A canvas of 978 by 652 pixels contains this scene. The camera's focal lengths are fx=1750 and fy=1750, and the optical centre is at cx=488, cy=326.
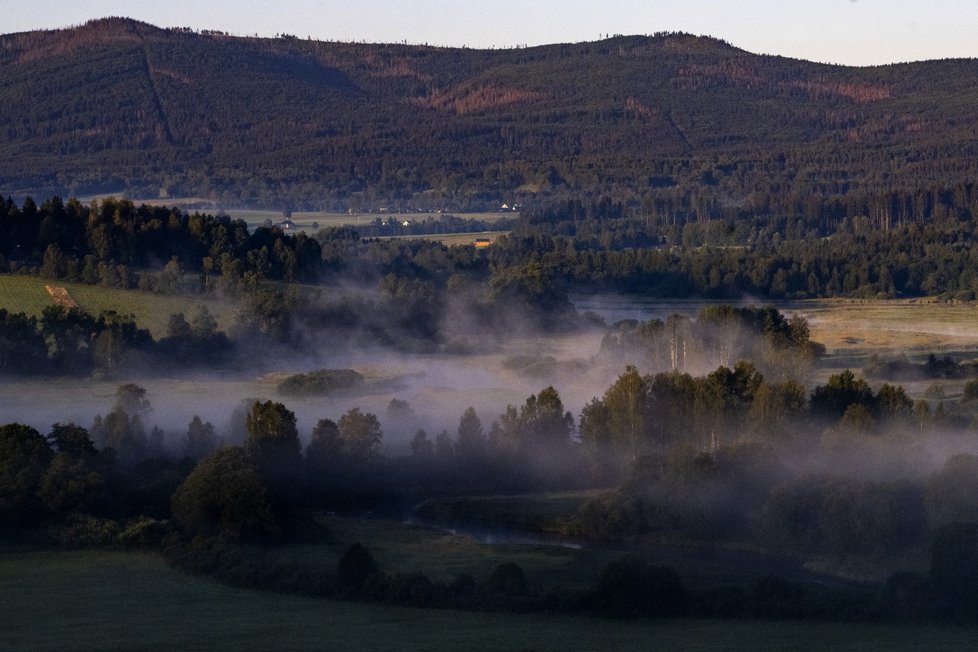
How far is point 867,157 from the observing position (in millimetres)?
146375

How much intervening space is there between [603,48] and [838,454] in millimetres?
164838

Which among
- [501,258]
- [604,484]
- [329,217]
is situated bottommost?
[604,484]

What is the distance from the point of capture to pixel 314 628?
24078mm

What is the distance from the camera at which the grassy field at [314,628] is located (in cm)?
2295

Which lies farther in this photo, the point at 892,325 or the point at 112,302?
the point at 892,325

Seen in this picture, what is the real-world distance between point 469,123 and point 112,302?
111 m

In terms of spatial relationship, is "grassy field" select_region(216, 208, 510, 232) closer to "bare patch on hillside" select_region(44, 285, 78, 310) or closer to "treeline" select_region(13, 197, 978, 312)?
"treeline" select_region(13, 197, 978, 312)

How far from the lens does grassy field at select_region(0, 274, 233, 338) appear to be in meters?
54.8

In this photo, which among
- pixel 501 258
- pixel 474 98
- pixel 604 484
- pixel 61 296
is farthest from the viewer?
pixel 474 98

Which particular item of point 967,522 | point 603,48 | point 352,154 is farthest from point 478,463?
point 603,48

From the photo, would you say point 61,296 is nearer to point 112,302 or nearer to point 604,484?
point 112,302

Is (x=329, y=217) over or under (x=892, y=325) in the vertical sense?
over

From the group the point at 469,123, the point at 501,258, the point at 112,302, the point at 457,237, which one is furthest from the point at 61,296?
the point at 469,123

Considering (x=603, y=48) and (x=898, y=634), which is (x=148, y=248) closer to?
(x=898, y=634)
